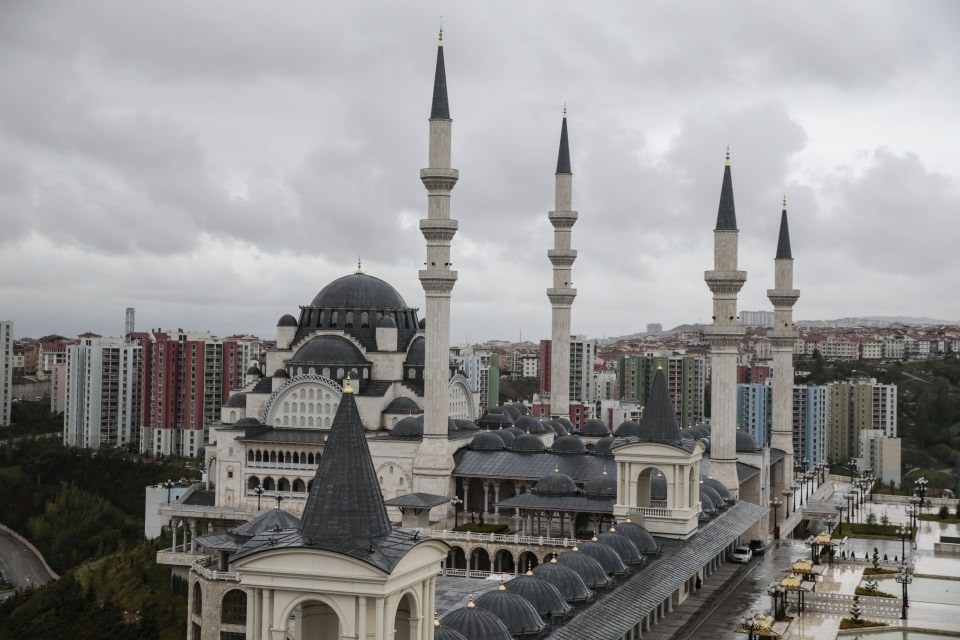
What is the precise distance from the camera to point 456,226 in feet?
111

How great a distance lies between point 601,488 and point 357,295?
1438 cm

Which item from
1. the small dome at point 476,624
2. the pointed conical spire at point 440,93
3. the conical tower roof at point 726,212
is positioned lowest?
the small dome at point 476,624

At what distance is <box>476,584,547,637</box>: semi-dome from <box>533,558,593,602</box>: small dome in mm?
2213

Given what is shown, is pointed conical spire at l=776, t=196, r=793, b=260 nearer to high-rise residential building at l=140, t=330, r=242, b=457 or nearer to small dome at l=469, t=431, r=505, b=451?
small dome at l=469, t=431, r=505, b=451

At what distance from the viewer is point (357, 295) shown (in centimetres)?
4225

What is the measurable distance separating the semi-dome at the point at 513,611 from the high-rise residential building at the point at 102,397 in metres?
52.1

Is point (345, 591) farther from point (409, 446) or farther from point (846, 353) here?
point (846, 353)

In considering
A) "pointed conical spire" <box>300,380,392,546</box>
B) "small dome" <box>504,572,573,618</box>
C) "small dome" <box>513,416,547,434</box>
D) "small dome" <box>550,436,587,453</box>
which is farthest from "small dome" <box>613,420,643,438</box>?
"pointed conical spire" <box>300,380,392,546</box>

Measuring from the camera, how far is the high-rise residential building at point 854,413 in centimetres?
6359

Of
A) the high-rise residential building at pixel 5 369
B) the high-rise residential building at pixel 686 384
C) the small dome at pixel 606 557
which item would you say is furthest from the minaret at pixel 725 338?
the high-rise residential building at pixel 5 369

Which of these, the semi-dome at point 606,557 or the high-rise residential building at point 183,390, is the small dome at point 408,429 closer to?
the semi-dome at point 606,557

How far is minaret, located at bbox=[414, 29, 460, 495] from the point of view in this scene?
1319 inches

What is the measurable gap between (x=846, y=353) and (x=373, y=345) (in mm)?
69029

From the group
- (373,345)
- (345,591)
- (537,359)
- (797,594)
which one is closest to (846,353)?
→ (537,359)
